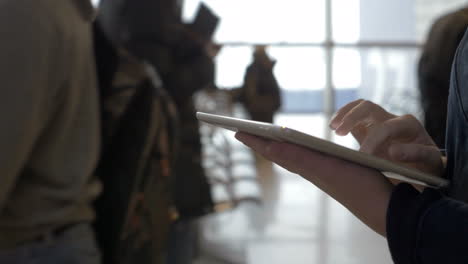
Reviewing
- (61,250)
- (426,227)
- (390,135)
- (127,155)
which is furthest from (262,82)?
(426,227)

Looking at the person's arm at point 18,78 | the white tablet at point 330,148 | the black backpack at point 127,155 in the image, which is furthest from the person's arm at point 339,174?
the black backpack at point 127,155

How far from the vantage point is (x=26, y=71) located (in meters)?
0.95

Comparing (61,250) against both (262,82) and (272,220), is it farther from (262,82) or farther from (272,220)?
(272,220)

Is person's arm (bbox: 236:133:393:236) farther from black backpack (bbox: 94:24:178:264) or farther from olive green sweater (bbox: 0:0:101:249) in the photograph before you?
black backpack (bbox: 94:24:178:264)

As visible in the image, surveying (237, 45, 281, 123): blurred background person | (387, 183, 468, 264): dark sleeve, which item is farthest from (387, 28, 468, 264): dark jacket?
(237, 45, 281, 123): blurred background person

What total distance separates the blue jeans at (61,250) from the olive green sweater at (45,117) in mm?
16

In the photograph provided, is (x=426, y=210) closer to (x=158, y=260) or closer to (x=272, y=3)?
(x=272, y=3)

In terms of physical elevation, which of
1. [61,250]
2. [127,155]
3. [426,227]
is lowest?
[61,250]

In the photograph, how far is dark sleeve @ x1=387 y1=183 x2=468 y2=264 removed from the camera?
0.41 meters

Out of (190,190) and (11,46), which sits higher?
(11,46)

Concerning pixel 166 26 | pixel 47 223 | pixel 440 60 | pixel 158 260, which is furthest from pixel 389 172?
pixel 166 26

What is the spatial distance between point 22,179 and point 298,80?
48 cm

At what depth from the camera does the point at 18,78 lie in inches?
37.3

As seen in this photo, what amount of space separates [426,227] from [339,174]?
2.8 inches
